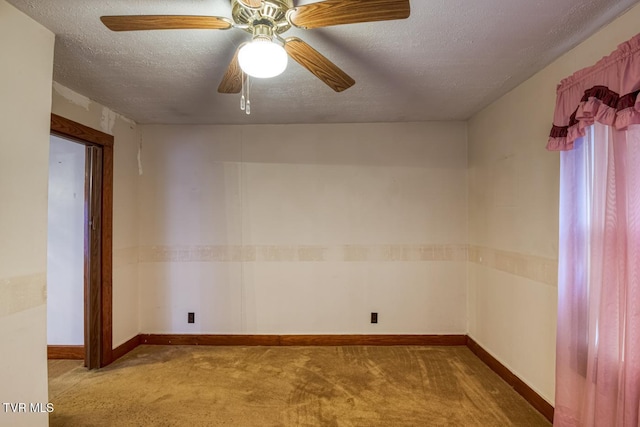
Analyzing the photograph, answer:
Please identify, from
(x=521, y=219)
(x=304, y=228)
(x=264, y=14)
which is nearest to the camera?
(x=264, y=14)

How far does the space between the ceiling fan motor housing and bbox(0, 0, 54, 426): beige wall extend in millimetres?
1077

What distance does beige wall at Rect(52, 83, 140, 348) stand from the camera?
283 cm

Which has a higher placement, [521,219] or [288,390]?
[521,219]

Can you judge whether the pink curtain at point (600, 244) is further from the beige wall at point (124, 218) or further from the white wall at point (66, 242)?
the white wall at point (66, 242)

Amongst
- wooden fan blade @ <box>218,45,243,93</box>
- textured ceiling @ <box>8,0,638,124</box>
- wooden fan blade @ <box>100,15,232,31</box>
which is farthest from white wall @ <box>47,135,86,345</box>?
wooden fan blade @ <box>100,15,232,31</box>

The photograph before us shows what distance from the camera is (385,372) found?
2.58 meters

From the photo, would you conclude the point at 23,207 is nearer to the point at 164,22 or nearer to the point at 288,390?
the point at 164,22

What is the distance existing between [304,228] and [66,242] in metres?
2.18

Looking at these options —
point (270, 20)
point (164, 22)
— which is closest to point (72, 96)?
point (164, 22)

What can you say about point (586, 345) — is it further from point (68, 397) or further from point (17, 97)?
point (68, 397)

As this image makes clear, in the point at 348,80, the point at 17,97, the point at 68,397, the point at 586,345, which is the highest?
the point at 348,80

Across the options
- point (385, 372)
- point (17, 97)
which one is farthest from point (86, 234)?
point (385, 372)

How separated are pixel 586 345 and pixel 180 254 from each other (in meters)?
3.22

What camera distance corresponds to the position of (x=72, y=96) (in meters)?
2.35
